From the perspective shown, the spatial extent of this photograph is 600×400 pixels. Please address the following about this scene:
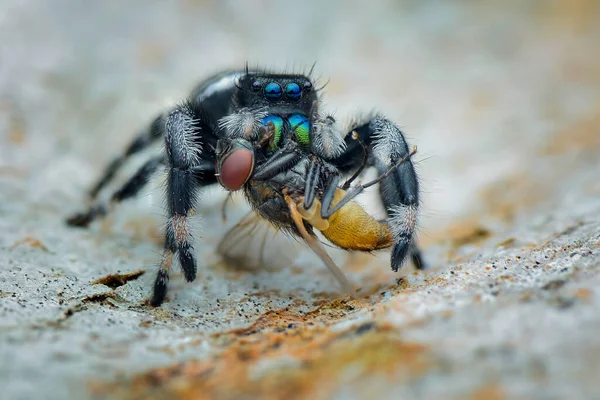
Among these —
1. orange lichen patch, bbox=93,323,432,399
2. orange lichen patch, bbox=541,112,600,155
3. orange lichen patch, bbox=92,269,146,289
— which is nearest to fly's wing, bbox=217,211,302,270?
orange lichen patch, bbox=92,269,146,289

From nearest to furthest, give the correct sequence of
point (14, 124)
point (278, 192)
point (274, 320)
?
point (274, 320)
point (278, 192)
point (14, 124)

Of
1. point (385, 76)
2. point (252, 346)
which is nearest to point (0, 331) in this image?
Answer: point (252, 346)

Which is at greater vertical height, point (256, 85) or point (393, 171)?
point (256, 85)

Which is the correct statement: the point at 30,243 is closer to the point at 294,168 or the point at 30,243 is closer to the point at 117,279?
the point at 117,279

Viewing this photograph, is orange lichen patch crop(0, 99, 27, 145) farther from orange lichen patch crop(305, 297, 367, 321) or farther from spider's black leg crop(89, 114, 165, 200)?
orange lichen patch crop(305, 297, 367, 321)

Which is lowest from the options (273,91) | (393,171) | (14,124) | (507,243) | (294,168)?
(507,243)

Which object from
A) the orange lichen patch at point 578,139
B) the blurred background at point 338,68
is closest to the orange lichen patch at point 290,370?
the blurred background at point 338,68

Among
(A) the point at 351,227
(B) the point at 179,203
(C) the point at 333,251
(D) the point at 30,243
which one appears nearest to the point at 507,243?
(A) the point at 351,227
